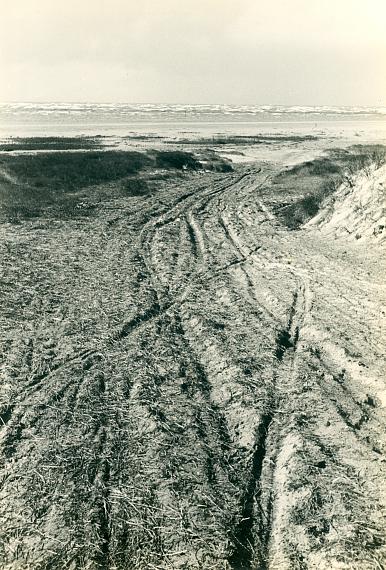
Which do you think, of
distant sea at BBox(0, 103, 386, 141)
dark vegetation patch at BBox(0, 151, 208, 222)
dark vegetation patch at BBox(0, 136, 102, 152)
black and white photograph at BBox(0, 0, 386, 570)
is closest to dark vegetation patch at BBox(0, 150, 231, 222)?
dark vegetation patch at BBox(0, 151, 208, 222)

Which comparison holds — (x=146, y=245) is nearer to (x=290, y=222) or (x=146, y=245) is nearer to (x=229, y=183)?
(x=290, y=222)

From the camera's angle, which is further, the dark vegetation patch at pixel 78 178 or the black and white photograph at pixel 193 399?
the dark vegetation patch at pixel 78 178

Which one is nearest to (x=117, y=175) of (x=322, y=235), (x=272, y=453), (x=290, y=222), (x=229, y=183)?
(x=229, y=183)

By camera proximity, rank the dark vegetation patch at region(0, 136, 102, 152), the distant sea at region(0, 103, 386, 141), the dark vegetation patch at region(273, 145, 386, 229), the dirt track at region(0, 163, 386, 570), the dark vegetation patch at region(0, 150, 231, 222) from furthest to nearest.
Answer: the distant sea at region(0, 103, 386, 141) → the dark vegetation patch at region(0, 136, 102, 152) → the dark vegetation patch at region(0, 150, 231, 222) → the dark vegetation patch at region(273, 145, 386, 229) → the dirt track at region(0, 163, 386, 570)

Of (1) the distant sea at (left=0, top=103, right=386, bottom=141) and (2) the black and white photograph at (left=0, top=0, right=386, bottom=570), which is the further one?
(1) the distant sea at (left=0, top=103, right=386, bottom=141)

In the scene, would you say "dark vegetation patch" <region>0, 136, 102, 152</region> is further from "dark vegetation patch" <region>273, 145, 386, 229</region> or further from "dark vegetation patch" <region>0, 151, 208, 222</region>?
"dark vegetation patch" <region>273, 145, 386, 229</region>

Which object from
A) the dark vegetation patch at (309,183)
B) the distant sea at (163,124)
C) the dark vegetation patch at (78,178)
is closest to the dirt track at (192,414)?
the dark vegetation patch at (309,183)

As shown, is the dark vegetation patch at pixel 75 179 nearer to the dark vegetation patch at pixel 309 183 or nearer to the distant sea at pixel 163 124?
the dark vegetation patch at pixel 309 183
